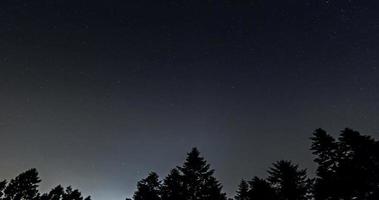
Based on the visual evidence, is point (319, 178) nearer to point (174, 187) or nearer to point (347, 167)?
point (347, 167)

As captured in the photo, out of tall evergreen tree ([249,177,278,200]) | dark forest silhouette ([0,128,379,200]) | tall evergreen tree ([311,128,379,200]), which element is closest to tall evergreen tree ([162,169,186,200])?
dark forest silhouette ([0,128,379,200])

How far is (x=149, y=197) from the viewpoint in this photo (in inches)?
1313

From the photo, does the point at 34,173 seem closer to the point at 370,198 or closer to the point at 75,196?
the point at 75,196

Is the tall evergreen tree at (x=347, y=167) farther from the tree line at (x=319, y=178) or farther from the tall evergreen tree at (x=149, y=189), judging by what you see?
the tall evergreen tree at (x=149, y=189)

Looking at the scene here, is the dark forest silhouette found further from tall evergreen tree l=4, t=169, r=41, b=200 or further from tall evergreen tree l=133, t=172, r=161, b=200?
tall evergreen tree l=4, t=169, r=41, b=200

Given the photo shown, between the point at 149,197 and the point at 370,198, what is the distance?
2281 cm

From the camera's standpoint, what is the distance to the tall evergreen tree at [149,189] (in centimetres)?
3347

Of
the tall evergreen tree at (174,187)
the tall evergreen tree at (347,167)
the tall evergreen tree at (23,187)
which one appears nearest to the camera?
A: the tall evergreen tree at (347,167)

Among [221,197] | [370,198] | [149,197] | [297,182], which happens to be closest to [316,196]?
[297,182]

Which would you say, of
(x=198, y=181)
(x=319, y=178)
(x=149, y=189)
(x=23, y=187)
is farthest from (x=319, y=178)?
(x=23, y=187)

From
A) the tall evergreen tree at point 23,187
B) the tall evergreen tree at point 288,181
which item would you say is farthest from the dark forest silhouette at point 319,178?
the tall evergreen tree at point 23,187

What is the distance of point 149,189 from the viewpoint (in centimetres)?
3441

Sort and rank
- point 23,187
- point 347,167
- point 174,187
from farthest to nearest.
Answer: point 23,187
point 174,187
point 347,167

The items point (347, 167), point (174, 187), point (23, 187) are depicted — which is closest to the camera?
point (347, 167)
